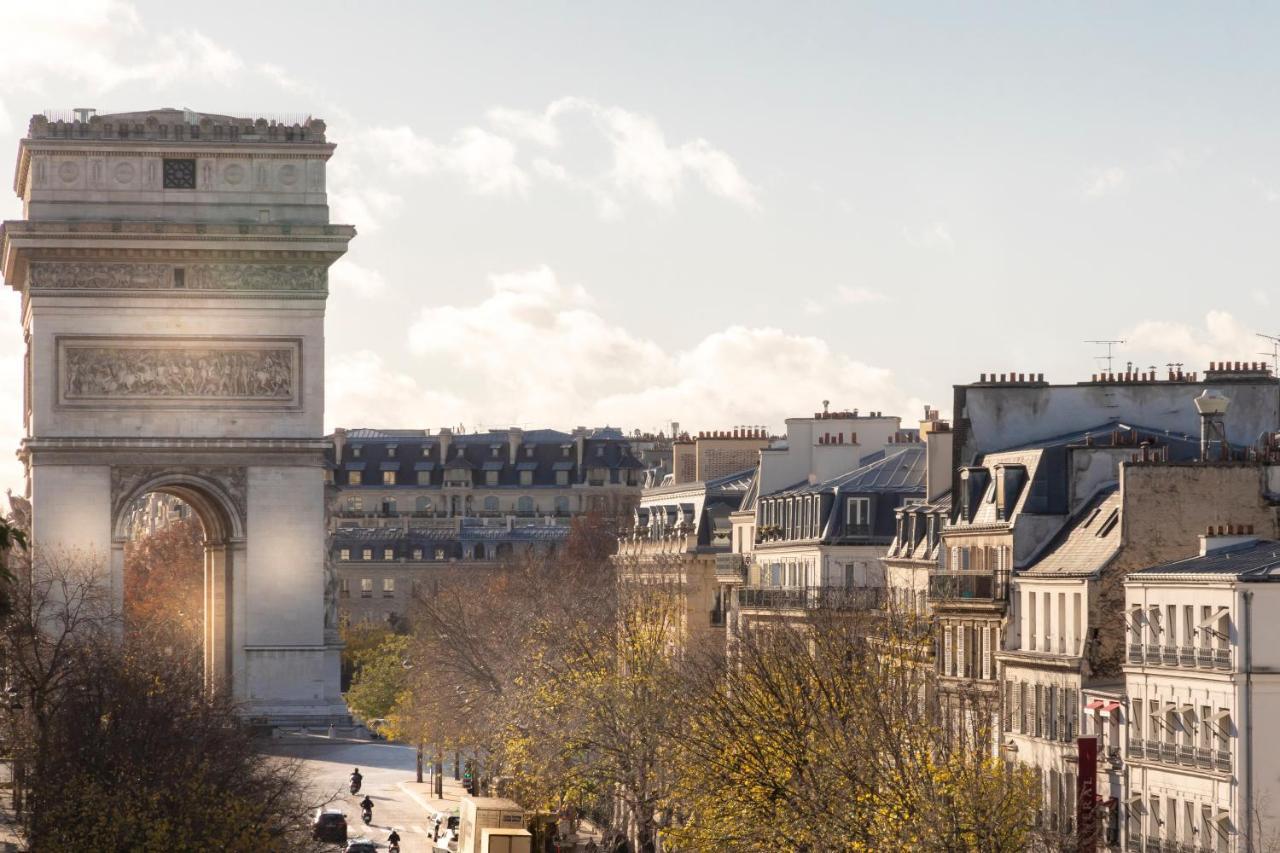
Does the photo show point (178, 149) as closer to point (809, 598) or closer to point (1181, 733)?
point (809, 598)

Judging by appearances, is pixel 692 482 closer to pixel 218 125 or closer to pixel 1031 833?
pixel 218 125

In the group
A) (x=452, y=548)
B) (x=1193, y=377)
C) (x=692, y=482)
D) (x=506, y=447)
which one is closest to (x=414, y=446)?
(x=506, y=447)

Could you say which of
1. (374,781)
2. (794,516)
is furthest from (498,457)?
(794,516)

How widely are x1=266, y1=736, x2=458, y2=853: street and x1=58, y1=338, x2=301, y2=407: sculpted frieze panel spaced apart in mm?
8505

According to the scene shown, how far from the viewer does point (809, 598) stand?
59.7 metres

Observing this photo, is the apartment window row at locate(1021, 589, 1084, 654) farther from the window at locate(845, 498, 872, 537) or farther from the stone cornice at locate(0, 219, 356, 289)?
the stone cornice at locate(0, 219, 356, 289)

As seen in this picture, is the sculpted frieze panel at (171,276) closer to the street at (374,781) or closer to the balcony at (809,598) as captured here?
the street at (374,781)

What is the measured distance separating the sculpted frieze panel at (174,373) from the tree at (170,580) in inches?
226

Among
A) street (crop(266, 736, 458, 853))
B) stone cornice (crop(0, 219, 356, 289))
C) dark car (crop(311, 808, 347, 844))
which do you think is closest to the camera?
dark car (crop(311, 808, 347, 844))

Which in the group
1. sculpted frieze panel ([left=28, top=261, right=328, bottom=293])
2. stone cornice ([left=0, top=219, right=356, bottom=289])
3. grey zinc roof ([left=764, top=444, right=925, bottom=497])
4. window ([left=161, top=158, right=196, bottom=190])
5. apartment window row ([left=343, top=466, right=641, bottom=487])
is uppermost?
window ([left=161, top=158, right=196, bottom=190])

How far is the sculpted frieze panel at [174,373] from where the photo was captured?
79938 mm

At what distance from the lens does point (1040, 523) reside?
1813 inches

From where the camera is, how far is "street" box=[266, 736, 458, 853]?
207 ft

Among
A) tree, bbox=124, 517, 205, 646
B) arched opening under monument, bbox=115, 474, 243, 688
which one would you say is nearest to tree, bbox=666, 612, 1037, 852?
arched opening under monument, bbox=115, 474, 243, 688
